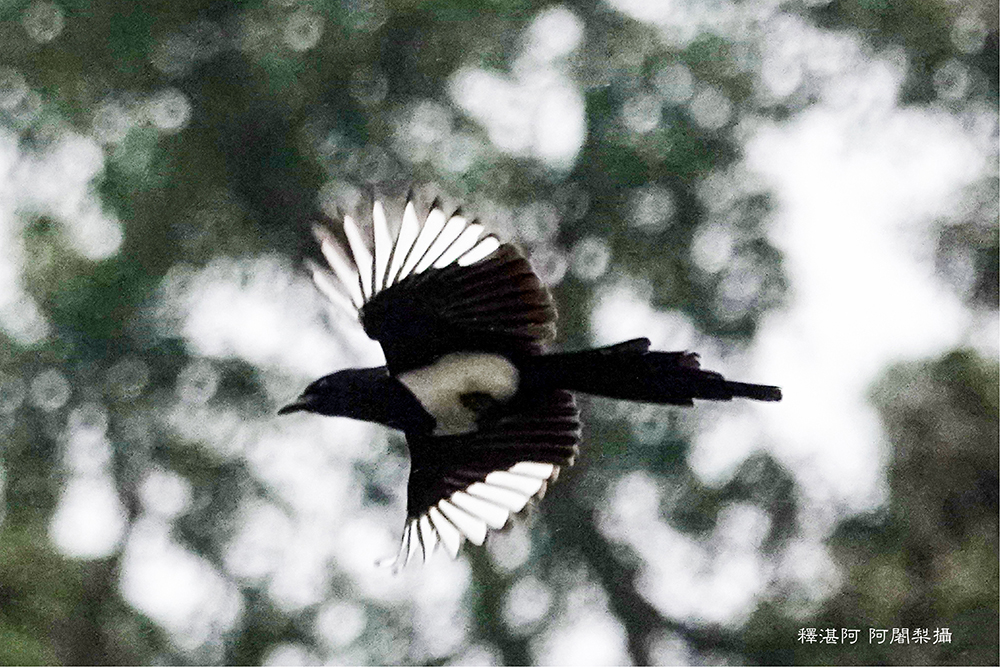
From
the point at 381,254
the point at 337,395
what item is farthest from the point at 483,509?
the point at 381,254

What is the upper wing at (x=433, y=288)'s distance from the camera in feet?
7.73

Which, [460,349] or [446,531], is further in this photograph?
[446,531]

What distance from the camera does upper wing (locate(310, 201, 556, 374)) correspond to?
2355 mm

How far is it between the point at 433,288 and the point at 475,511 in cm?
58

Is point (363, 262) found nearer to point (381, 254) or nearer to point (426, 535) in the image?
point (381, 254)

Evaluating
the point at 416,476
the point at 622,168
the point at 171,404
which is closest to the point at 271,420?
the point at 171,404

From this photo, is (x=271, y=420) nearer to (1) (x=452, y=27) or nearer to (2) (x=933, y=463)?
(1) (x=452, y=27)

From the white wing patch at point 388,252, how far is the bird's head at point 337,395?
12 centimetres

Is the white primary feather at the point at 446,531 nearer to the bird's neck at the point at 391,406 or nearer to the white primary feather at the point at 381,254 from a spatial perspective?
the bird's neck at the point at 391,406

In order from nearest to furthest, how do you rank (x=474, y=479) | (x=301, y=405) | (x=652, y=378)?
(x=652, y=378) → (x=301, y=405) → (x=474, y=479)

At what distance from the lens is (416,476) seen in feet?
9.18

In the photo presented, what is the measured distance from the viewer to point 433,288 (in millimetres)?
2400

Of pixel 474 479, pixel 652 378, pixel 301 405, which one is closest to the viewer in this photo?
pixel 652 378

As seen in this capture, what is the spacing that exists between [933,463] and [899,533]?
284 mm
